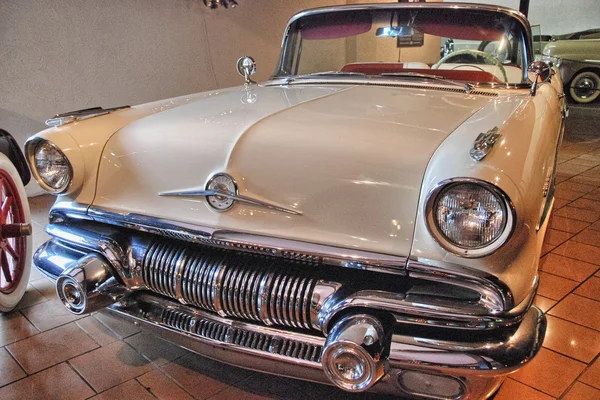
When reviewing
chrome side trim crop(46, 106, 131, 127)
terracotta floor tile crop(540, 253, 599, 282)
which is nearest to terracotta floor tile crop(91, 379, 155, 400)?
chrome side trim crop(46, 106, 131, 127)

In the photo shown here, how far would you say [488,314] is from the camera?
51.0 inches

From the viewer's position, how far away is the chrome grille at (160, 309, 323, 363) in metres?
1.50

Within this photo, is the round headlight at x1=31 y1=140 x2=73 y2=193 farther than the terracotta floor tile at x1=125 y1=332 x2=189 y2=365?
No

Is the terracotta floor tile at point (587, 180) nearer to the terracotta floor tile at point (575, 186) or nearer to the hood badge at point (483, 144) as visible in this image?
the terracotta floor tile at point (575, 186)

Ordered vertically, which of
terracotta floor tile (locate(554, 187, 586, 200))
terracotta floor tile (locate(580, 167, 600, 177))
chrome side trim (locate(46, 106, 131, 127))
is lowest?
terracotta floor tile (locate(554, 187, 586, 200))

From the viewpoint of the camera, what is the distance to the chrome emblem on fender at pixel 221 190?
5.27 ft

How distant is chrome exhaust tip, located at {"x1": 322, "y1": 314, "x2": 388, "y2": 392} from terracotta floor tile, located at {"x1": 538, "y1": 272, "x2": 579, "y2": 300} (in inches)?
60.2

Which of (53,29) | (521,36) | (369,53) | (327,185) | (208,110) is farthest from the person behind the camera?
(53,29)

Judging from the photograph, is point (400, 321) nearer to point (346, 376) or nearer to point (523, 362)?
point (346, 376)

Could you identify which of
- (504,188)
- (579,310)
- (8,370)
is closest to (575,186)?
(579,310)

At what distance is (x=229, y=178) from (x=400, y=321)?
0.69 meters

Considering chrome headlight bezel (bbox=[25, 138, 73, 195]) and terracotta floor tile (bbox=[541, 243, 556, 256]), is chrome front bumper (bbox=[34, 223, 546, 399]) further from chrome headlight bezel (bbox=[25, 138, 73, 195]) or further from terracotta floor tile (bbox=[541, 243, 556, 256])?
terracotta floor tile (bbox=[541, 243, 556, 256])

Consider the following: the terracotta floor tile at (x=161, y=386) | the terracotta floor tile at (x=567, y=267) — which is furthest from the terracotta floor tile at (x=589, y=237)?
the terracotta floor tile at (x=161, y=386)

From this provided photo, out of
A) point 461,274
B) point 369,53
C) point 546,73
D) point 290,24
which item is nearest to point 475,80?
point 546,73
